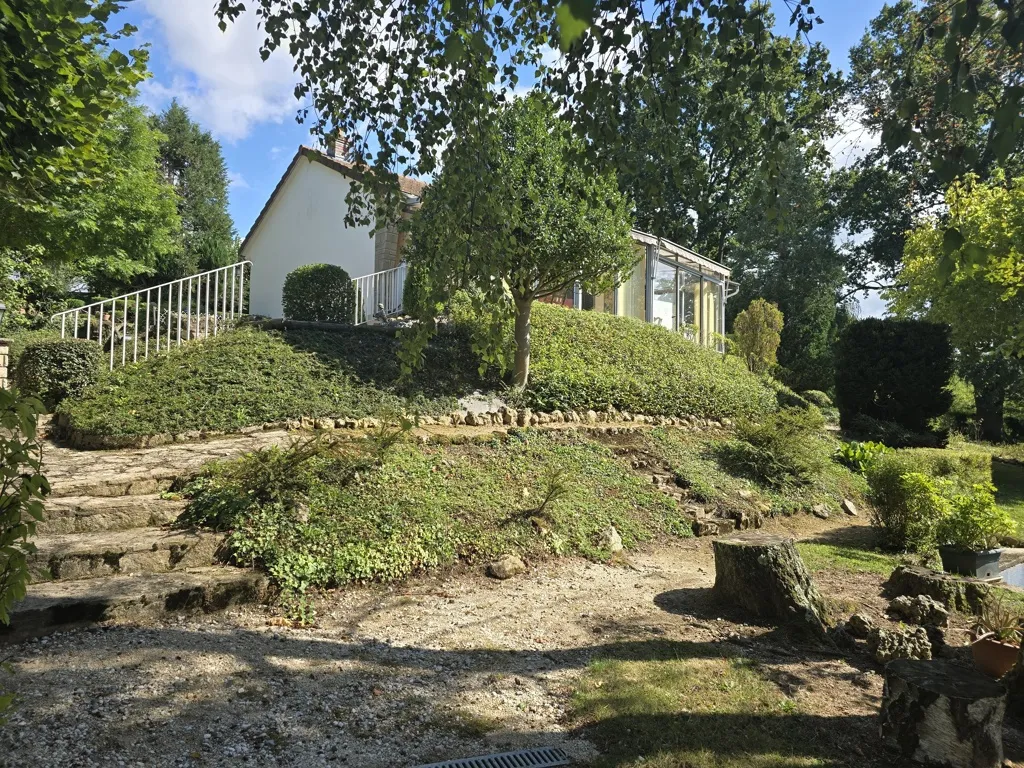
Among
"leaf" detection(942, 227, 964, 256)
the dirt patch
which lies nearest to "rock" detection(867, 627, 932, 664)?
the dirt patch

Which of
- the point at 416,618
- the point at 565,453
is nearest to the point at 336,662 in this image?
the point at 416,618

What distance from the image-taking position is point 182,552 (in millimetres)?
4945

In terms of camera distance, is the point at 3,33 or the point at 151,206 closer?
the point at 3,33

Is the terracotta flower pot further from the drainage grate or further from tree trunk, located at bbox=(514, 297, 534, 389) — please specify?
tree trunk, located at bbox=(514, 297, 534, 389)

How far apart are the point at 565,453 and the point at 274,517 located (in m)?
4.54

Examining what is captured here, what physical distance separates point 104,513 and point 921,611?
6.47m

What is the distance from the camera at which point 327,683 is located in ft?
11.9

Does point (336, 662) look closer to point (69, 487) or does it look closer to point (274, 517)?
point (274, 517)

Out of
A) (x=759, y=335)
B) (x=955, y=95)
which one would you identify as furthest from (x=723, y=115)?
(x=759, y=335)

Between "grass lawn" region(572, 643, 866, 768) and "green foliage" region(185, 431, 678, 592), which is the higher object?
"green foliage" region(185, 431, 678, 592)

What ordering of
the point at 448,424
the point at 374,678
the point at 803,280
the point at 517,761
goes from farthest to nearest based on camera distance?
1. the point at 803,280
2. the point at 448,424
3. the point at 374,678
4. the point at 517,761

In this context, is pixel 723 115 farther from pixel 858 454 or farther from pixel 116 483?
pixel 858 454

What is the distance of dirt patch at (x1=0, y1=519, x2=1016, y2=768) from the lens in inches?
115

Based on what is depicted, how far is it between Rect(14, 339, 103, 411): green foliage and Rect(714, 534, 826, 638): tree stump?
7.79m
